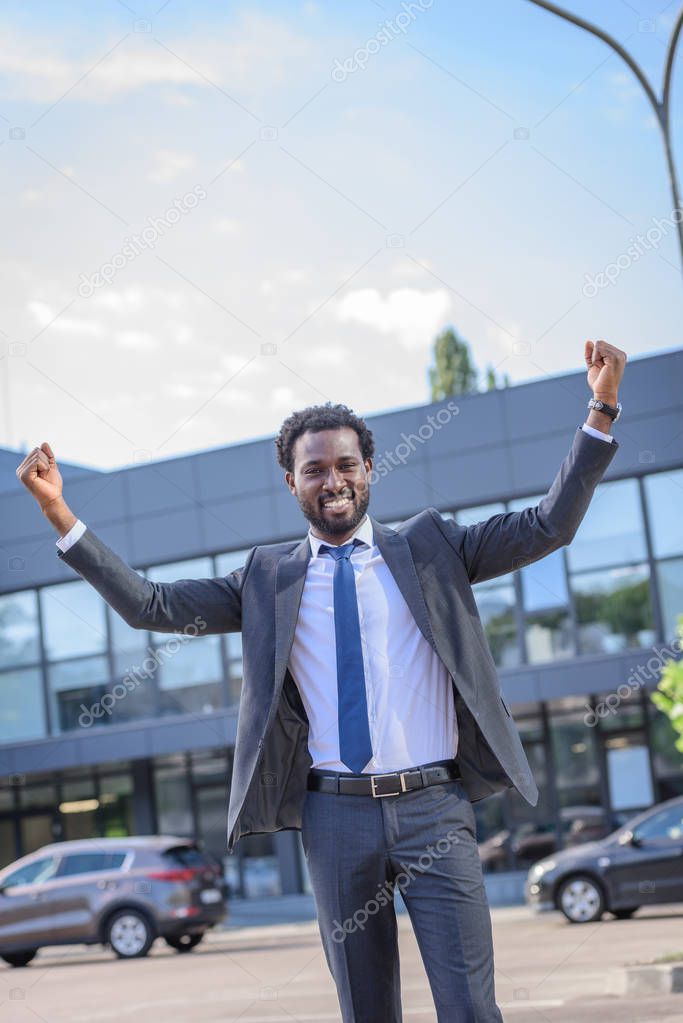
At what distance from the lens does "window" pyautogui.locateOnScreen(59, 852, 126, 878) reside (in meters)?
16.7

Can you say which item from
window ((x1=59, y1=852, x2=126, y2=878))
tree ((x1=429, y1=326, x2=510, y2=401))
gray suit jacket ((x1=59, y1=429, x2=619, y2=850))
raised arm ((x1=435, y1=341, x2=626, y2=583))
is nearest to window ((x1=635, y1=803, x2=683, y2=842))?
window ((x1=59, y1=852, x2=126, y2=878))

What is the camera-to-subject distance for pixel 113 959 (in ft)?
55.5

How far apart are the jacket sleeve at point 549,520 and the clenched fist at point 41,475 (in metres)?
1.09

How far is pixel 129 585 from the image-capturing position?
3.71 meters

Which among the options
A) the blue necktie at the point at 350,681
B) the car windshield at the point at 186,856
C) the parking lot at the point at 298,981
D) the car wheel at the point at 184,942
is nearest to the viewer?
the blue necktie at the point at 350,681

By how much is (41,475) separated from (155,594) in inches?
17.1

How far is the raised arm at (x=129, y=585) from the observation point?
3.66 metres

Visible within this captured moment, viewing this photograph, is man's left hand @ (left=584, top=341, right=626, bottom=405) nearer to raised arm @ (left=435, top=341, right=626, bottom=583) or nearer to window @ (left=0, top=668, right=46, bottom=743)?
raised arm @ (left=435, top=341, right=626, bottom=583)

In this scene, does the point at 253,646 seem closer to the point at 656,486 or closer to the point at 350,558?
the point at 350,558

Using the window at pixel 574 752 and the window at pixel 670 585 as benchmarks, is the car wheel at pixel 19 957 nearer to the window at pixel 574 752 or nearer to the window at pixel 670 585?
the window at pixel 574 752

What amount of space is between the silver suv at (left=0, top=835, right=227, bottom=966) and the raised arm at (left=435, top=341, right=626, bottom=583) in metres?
13.7

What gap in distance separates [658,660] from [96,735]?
10226 mm

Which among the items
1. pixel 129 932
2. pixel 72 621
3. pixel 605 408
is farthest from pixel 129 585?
pixel 72 621

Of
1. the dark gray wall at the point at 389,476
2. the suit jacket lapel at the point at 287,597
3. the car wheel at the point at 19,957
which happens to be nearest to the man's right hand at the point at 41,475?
the suit jacket lapel at the point at 287,597
